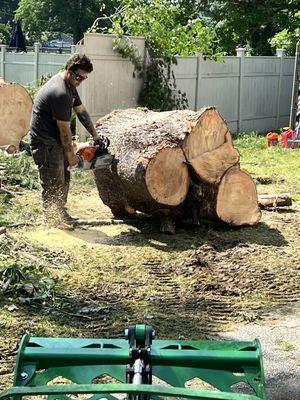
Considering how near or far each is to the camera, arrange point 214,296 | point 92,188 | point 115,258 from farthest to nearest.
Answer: point 92,188, point 115,258, point 214,296

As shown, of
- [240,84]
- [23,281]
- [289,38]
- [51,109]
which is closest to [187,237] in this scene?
[51,109]

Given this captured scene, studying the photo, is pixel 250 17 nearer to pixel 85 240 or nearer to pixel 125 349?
pixel 85 240

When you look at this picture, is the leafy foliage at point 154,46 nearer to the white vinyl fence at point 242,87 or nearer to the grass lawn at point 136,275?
the white vinyl fence at point 242,87

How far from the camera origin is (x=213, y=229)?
25.8ft

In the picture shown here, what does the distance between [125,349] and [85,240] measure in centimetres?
518

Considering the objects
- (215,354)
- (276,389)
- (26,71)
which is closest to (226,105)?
(26,71)

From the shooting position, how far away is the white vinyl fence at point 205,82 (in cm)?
1326

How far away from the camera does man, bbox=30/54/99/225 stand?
24.5ft

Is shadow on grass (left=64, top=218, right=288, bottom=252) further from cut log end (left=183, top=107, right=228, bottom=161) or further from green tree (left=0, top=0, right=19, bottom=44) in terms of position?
green tree (left=0, top=0, right=19, bottom=44)

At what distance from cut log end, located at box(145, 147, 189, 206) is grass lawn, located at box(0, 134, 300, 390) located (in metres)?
0.45

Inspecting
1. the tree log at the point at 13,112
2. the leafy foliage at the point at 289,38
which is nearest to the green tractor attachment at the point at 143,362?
the tree log at the point at 13,112

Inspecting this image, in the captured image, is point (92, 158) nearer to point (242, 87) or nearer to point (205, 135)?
point (205, 135)

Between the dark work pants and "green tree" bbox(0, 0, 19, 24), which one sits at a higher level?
"green tree" bbox(0, 0, 19, 24)

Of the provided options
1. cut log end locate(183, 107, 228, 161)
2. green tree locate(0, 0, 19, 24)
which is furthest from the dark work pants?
green tree locate(0, 0, 19, 24)
